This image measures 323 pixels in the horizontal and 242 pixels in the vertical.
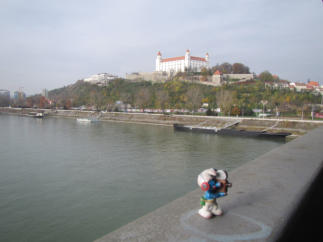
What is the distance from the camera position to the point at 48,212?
20.8ft

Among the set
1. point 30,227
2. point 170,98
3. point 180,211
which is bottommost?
point 30,227

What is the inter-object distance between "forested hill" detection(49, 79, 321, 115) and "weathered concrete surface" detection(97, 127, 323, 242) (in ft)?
102

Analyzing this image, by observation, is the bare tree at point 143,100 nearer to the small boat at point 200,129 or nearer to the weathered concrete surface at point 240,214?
the small boat at point 200,129

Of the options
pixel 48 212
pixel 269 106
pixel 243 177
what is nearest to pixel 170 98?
pixel 269 106

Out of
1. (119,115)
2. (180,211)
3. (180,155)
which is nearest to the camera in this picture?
(180,211)

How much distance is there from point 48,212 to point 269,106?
39.1 meters

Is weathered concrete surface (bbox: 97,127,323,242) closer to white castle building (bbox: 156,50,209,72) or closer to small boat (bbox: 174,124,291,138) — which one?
small boat (bbox: 174,124,291,138)

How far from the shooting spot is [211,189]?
1896 mm

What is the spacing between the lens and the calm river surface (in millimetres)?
5742

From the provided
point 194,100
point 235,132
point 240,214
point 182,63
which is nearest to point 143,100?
point 194,100

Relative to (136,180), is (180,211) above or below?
above

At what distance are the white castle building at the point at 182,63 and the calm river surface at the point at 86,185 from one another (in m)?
63.9

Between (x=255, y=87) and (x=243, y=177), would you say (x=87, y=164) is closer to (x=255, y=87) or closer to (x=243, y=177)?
(x=243, y=177)

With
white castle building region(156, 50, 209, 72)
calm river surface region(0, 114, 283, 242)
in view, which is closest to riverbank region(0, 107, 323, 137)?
calm river surface region(0, 114, 283, 242)
